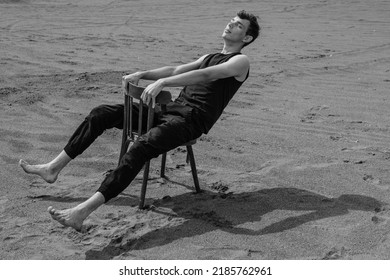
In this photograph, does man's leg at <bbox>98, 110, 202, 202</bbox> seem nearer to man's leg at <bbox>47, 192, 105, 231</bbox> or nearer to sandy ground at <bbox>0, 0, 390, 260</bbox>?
man's leg at <bbox>47, 192, 105, 231</bbox>

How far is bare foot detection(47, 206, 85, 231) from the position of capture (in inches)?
150

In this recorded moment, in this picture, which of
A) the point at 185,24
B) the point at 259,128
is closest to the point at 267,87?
the point at 259,128

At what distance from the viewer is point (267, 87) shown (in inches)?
325

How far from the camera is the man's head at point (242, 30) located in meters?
4.71

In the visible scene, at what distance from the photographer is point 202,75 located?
14.2 ft

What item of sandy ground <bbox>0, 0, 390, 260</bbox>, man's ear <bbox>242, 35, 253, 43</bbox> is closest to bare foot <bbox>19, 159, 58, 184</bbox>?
sandy ground <bbox>0, 0, 390, 260</bbox>

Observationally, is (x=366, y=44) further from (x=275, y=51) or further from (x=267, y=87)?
(x=267, y=87)

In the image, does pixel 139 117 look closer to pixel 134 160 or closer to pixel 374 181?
pixel 134 160

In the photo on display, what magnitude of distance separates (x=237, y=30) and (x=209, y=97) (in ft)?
1.92

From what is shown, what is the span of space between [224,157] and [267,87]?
115 inches

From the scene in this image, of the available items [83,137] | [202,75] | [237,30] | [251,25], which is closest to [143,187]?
[83,137]

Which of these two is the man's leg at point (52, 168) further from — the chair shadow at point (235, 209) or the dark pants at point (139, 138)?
the chair shadow at point (235, 209)

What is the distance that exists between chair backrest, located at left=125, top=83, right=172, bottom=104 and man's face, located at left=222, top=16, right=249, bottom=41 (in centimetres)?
76
